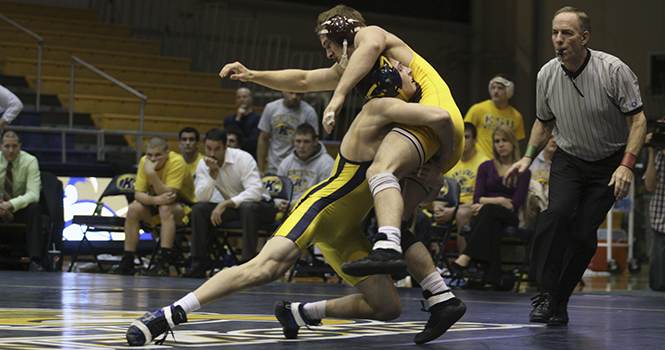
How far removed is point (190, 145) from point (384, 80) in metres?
5.05

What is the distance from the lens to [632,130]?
3.43m

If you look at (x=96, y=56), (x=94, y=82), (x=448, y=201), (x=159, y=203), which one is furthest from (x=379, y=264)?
(x=96, y=56)

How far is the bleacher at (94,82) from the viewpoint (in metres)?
10.4

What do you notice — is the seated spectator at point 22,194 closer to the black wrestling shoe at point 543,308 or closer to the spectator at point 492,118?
the spectator at point 492,118

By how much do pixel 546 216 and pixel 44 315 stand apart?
232 cm

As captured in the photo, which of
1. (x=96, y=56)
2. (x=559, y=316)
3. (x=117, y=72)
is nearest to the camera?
(x=559, y=316)

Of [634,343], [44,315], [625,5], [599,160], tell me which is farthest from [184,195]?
[625,5]

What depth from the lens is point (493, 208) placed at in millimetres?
5988

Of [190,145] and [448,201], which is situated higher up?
[190,145]

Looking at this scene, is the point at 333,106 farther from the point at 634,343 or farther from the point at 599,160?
the point at 599,160

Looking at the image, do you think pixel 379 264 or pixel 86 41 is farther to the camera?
pixel 86 41

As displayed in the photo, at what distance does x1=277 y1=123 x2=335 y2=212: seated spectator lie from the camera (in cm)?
710

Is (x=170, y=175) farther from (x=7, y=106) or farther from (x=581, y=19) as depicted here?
(x=581, y=19)

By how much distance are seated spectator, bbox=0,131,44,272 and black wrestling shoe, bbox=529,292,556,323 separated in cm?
483
